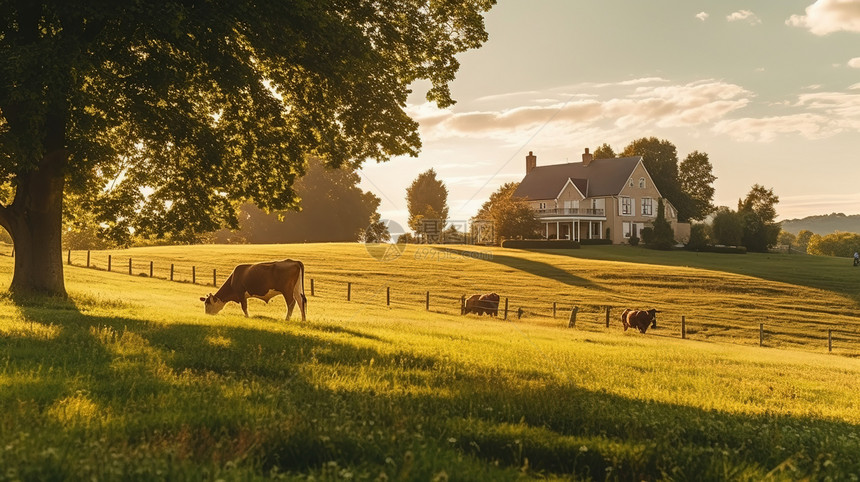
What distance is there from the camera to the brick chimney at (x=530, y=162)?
4264 inches

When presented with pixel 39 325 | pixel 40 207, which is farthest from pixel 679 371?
pixel 40 207

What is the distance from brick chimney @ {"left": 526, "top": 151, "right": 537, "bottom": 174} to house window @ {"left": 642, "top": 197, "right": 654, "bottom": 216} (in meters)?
19.5

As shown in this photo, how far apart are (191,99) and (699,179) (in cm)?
11302

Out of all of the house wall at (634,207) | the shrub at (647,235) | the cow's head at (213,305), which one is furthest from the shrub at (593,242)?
the cow's head at (213,305)

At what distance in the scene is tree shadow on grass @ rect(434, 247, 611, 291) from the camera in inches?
2205

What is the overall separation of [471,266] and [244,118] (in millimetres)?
44709

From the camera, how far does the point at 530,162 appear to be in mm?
108875

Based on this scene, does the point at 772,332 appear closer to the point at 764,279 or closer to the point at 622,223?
the point at 764,279

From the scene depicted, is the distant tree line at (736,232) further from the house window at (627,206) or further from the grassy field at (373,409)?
the grassy field at (373,409)

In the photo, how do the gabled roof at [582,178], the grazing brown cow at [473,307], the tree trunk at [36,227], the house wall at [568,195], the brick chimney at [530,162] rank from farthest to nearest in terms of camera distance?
the brick chimney at [530,162] → the gabled roof at [582,178] → the house wall at [568,195] → the grazing brown cow at [473,307] → the tree trunk at [36,227]

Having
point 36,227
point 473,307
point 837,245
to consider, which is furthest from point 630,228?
point 36,227

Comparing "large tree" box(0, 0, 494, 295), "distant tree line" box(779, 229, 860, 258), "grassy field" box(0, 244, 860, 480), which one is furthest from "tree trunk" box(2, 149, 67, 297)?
"distant tree line" box(779, 229, 860, 258)

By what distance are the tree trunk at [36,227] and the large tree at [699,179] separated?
4414 inches

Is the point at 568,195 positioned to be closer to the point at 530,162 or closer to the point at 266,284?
the point at 530,162
